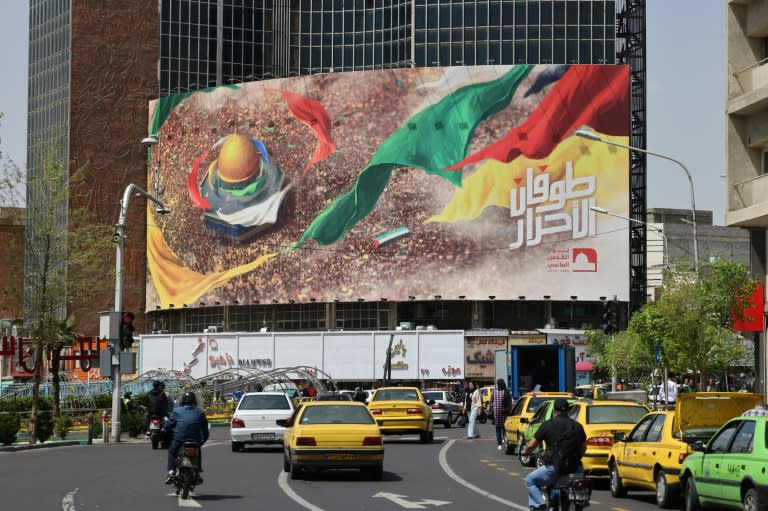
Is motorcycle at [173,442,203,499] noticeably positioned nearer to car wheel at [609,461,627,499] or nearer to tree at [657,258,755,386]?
car wheel at [609,461,627,499]

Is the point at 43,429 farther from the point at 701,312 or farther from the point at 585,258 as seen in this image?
the point at 585,258

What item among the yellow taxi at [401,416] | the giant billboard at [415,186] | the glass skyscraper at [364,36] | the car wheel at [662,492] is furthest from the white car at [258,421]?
the glass skyscraper at [364,36]

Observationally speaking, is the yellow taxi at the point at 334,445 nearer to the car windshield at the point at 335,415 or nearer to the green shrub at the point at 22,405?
the car windshield at the point at 335,415

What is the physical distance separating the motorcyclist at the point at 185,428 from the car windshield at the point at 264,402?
571 inches

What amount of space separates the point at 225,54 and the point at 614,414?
4000 inches

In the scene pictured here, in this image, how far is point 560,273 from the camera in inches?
3878

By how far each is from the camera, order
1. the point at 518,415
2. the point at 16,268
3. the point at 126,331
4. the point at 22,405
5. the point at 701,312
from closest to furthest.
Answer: the point at 518,415, the point at 701,312, the point at 126,331, the point at 16,268, the point at 22,405

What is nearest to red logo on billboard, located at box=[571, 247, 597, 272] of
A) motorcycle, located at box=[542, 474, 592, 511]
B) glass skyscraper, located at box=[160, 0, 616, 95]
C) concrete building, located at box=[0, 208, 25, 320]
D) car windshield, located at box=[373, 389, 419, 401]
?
glass skyscraper, located at box=[160, 0, 616, 95]

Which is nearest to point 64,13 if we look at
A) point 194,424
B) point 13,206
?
point 13,206

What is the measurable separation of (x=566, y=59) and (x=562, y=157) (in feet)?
39.6

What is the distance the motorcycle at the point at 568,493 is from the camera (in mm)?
16203

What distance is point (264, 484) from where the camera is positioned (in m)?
24.3

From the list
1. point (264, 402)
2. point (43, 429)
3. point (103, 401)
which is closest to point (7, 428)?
point (43, 429)

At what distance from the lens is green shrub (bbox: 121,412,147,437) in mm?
45656
